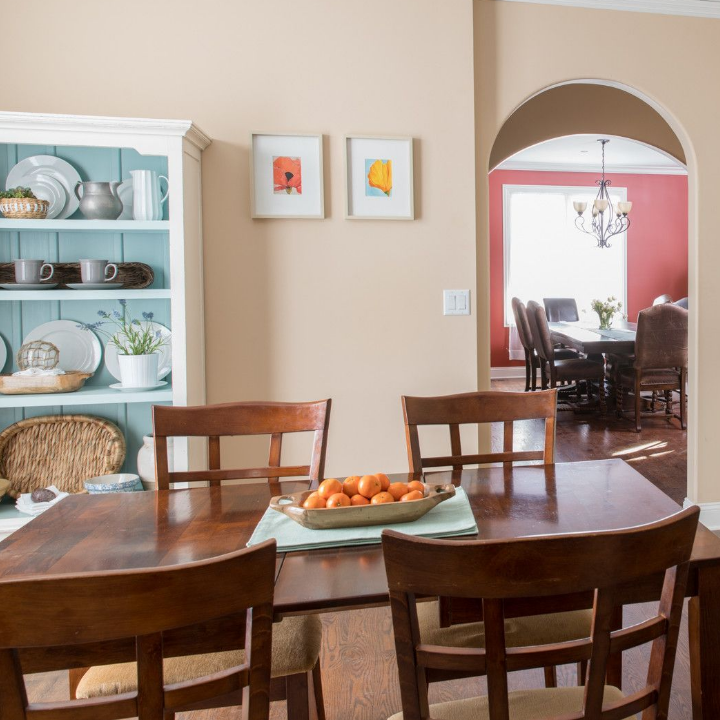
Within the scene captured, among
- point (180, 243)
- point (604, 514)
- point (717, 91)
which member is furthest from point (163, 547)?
point (717, 91)

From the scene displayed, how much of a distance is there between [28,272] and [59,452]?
70 cm

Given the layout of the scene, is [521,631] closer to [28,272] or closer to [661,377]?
[28,272]

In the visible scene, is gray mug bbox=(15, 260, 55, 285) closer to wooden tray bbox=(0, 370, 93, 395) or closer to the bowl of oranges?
wooden tray bbox=(0, 370, 93, 395)

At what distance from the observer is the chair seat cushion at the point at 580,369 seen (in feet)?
19.5

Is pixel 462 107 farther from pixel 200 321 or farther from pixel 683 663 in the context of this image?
pixel 683 663

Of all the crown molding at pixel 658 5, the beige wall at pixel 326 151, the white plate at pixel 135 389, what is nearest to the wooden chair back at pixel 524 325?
→ the crown molding at pixel 658 5

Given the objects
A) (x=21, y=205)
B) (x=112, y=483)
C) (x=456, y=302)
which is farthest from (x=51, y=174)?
(x=456, y=302)

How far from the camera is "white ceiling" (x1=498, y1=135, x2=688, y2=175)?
7.49 m

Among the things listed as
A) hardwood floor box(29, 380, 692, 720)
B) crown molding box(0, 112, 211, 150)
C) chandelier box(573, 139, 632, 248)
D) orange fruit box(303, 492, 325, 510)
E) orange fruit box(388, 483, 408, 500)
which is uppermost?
→ chandelier box(573, 139, 632, 248)

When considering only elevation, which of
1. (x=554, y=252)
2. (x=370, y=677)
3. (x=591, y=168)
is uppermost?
(x=591, y=168)

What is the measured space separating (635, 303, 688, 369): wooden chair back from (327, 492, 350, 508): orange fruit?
4.44 metres

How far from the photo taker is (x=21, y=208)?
239 cm

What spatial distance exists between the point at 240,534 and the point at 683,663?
5.20ft

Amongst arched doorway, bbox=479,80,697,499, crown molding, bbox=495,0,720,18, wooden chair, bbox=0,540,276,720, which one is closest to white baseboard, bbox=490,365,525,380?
arched doorway, bbox=479,80,697,499
